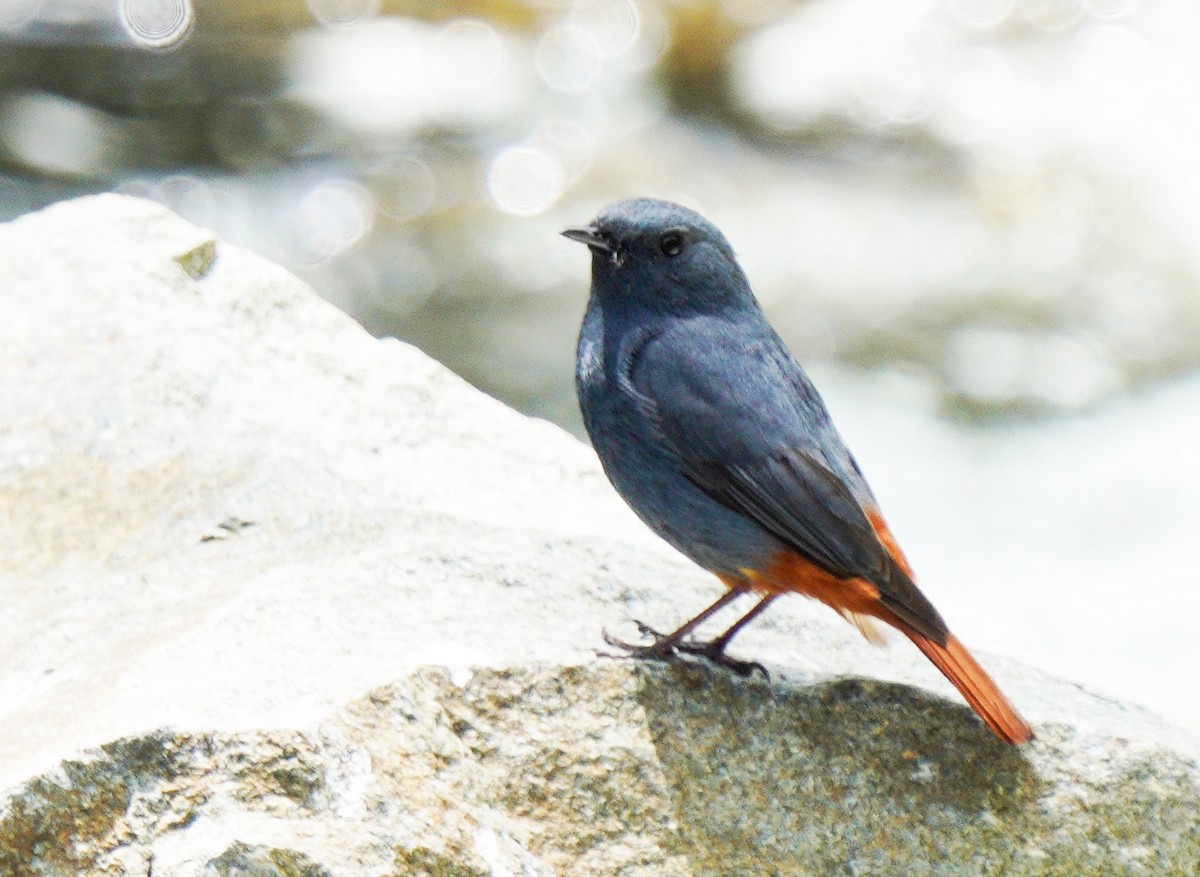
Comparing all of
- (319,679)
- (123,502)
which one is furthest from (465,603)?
(123,502)

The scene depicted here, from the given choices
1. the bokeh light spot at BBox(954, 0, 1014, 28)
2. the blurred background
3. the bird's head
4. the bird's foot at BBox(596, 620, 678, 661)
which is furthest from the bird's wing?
the bokeh light spot at BBox(954, 0, 1014, 28)

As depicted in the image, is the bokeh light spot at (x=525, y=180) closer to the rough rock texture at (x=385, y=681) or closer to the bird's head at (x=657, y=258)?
the rough rock texture at (x=385, y=681)

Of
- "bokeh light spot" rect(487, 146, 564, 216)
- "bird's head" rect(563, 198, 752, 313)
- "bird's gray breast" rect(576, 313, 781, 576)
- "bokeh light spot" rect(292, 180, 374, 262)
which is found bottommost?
"bird's gray breast" rect(576, 313, 781, 576)

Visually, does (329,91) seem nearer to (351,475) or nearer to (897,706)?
(351,475)

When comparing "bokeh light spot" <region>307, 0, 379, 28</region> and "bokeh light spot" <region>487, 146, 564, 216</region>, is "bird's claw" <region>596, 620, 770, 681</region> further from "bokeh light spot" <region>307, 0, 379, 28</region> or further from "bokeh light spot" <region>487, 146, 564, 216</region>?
"bokeh light spot" <region>307, 0, 379, 28</region>

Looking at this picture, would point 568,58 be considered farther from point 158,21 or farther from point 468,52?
point 158,21

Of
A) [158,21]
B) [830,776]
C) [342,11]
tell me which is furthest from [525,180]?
[830,776]

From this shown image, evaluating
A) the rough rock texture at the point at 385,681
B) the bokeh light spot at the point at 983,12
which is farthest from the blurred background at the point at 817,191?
the rough rock texture at the point at 385,681
